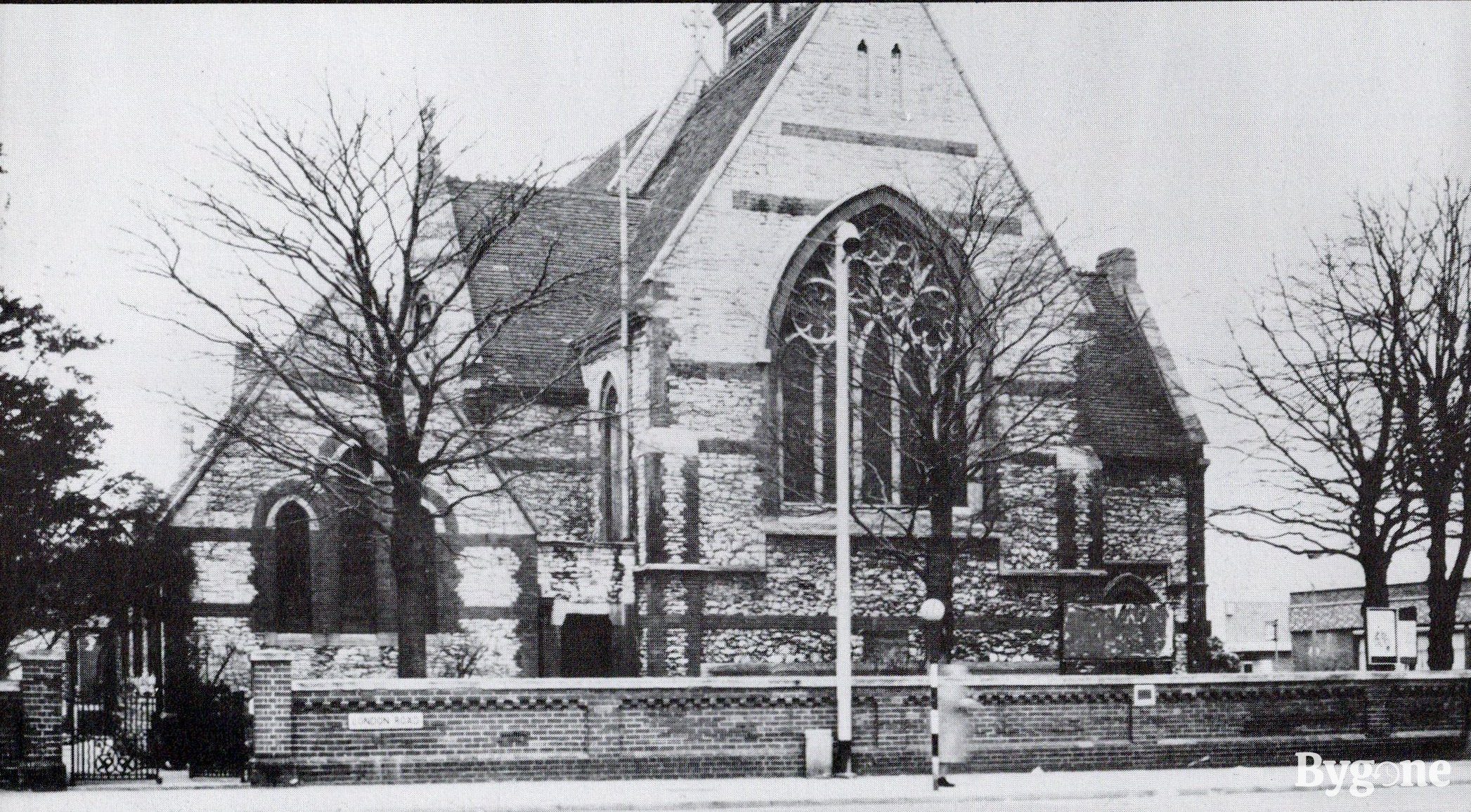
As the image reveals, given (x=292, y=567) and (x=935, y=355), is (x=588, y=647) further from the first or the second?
(x=935, y=355)

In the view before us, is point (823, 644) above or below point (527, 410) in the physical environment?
below

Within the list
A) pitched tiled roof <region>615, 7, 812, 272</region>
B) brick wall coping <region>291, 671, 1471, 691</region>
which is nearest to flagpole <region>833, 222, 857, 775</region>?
brick wall coping <region>291, 671, 1471, 691</region>

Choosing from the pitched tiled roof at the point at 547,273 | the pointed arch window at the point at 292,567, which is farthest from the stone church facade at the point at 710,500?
the pitched tiled roof at the point at 547,273

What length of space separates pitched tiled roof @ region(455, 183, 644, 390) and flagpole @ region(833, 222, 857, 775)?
950 cm

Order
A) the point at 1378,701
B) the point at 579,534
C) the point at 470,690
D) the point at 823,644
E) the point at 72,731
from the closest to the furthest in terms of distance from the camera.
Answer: the point at 470,690 → the point at 72,731 → the point at 1378,701 → the point at 823,644 → the point at 579,534

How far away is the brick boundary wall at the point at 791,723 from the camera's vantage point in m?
19.9

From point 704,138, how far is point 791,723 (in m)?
16.7

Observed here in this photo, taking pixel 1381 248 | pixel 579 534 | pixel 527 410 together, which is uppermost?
pixel 1381 248

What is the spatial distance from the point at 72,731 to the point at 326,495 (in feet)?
24.4

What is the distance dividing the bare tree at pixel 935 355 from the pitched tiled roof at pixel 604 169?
11.3 metres

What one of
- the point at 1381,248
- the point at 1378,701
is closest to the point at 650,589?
the point at 1378,701

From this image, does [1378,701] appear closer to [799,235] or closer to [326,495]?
[799,235]

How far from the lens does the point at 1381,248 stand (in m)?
28.3

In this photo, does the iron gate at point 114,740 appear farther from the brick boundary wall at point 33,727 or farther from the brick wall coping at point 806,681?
the brick wall coping at point 806,681
